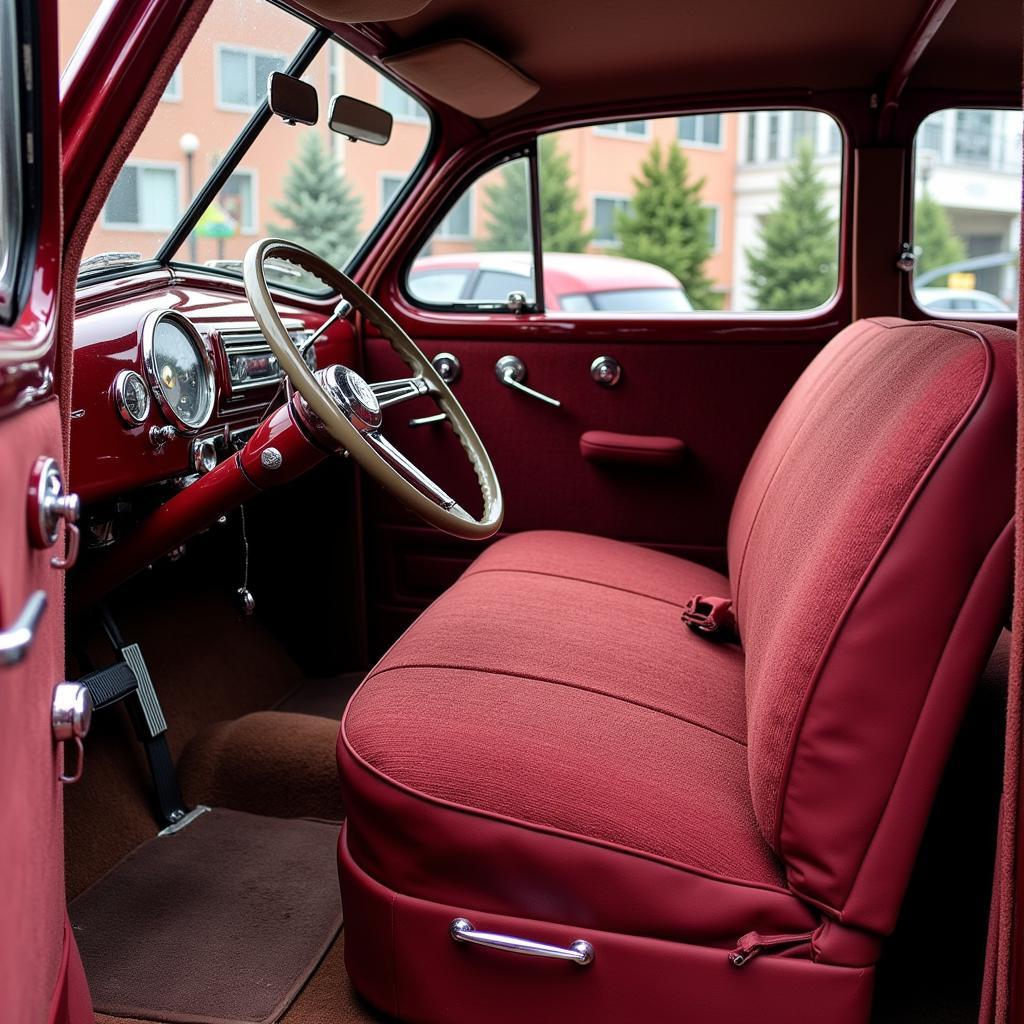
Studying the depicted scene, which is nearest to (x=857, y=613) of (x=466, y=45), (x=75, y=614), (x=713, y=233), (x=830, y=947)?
(x=830, y=947)

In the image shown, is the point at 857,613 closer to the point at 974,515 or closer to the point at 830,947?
the point at 974,515

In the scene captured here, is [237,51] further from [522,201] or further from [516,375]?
[516,375]

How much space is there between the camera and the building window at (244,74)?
86.2 inches

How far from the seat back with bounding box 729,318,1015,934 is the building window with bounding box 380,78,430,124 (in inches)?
67.5

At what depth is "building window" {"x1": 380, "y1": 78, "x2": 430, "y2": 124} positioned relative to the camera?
100.0 inches

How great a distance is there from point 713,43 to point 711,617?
1.28 meters

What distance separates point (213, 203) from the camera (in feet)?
7.64

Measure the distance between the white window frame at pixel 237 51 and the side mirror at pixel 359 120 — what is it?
0.52 ft

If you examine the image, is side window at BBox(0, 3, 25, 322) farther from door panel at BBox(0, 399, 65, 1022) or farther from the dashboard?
the dashboard

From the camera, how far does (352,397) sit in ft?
5.39

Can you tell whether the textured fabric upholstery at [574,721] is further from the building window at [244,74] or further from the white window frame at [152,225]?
the building window at [244,74]

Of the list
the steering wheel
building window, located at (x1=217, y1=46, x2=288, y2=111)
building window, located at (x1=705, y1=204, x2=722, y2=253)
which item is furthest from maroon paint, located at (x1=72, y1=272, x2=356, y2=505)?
building window, located at (x1=705, y1=204, x2=722, y2=253)

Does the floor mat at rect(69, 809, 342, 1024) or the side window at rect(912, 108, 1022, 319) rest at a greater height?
the side window at rect(912, 108, 1022, 319)

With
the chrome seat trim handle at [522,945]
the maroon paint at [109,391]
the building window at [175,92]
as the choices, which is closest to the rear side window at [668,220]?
the maroon paint at [109,391]
